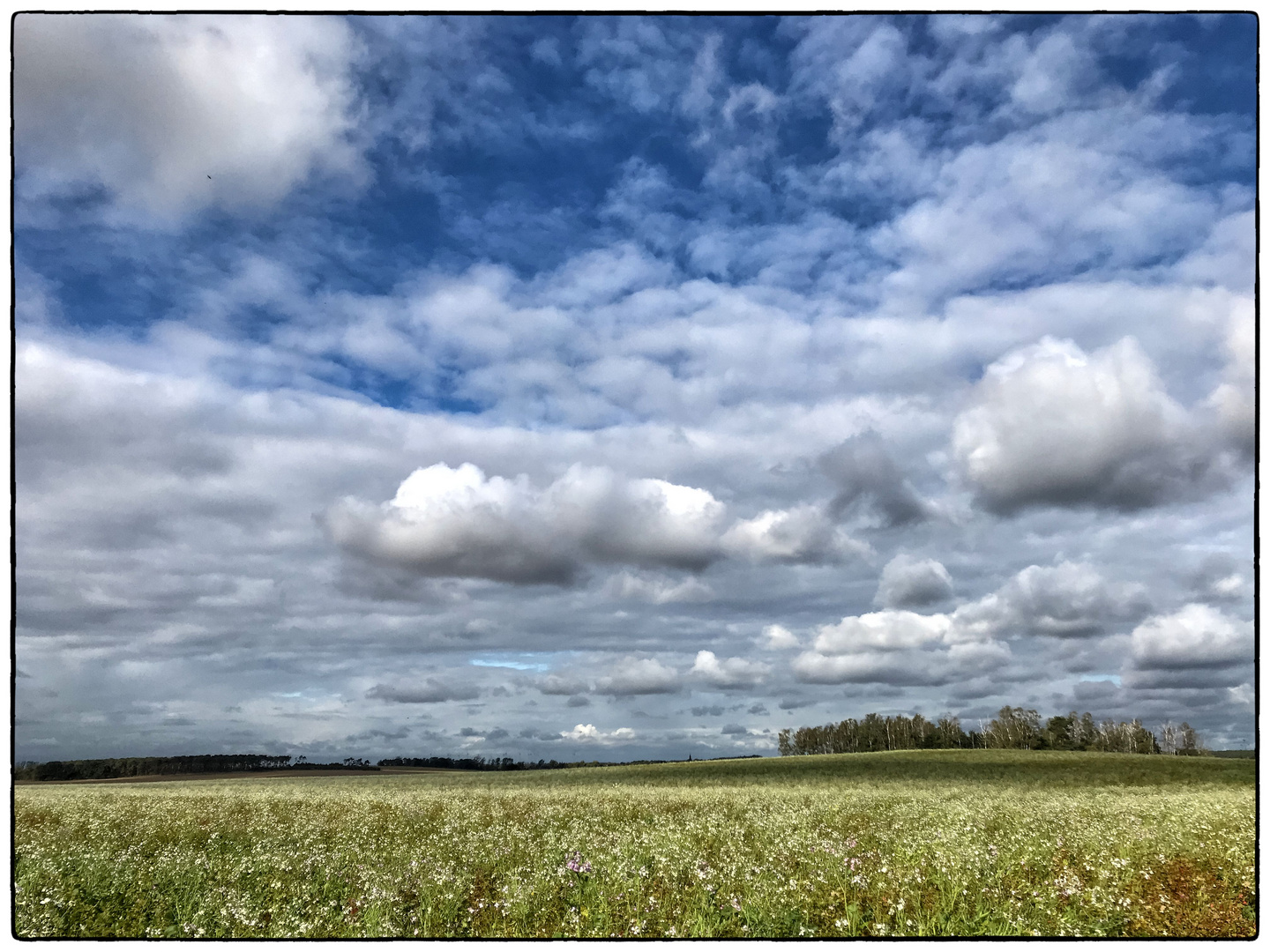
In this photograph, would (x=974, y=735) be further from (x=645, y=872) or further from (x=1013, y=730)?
(x=645, y=872)

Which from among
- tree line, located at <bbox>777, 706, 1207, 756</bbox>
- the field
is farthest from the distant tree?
the field

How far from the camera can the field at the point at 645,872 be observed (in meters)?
11.1

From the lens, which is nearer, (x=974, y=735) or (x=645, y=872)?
(x=645, y=872)

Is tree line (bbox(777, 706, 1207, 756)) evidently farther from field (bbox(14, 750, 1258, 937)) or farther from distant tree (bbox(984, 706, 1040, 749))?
field (bbox(14, 750, 1258, 937))

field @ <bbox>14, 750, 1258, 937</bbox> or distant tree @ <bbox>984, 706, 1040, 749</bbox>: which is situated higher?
field @ <bbox>14, 750, 1258, 937</bbox>

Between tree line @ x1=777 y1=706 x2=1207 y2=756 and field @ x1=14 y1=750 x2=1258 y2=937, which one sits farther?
tree line @ x1=777 y1=706 x2=1207 y2=756

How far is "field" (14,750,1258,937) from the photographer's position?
11.1 meters

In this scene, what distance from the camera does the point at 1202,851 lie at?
44.6 ft

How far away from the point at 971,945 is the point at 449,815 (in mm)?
13865

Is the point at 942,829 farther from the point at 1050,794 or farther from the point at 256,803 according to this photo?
the point at 256,803

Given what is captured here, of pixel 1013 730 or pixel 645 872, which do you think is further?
pixel 1013 730

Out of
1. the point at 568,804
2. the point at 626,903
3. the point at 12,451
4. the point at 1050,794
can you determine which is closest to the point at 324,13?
the point at 12,451

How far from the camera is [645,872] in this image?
12.8 metres

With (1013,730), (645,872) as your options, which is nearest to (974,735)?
(1013,730)
